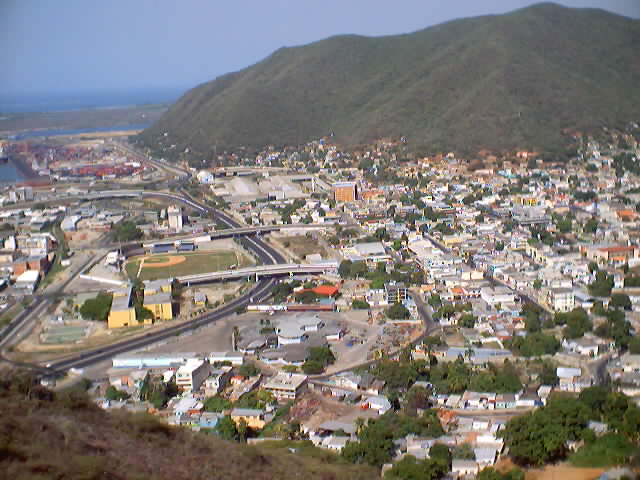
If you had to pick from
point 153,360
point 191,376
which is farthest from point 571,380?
point 153,360

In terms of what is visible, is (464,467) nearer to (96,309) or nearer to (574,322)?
(574,322)

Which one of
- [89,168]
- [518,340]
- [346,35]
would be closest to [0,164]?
[89,168]

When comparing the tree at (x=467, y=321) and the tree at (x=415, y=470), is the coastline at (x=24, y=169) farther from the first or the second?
the tree at (x=415, y=470)

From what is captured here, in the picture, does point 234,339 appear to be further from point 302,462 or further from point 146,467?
point 146,467

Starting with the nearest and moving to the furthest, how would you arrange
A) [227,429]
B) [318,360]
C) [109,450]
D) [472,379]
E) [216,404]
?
[109,450] → [227,429] → [216,404] → [472,379] → [318,360]

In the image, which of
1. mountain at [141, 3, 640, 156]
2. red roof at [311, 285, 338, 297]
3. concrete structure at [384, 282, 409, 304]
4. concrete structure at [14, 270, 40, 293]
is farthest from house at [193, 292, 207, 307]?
mountain at [141, 3, 640, 156]

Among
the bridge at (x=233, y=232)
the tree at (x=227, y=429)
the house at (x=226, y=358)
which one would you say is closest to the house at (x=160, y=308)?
the house at (x=226, y=358)

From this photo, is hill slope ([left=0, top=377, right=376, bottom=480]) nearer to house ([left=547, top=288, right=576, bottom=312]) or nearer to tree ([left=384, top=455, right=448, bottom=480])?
tree ([left=384, top=455, right=448, bottom=480])
